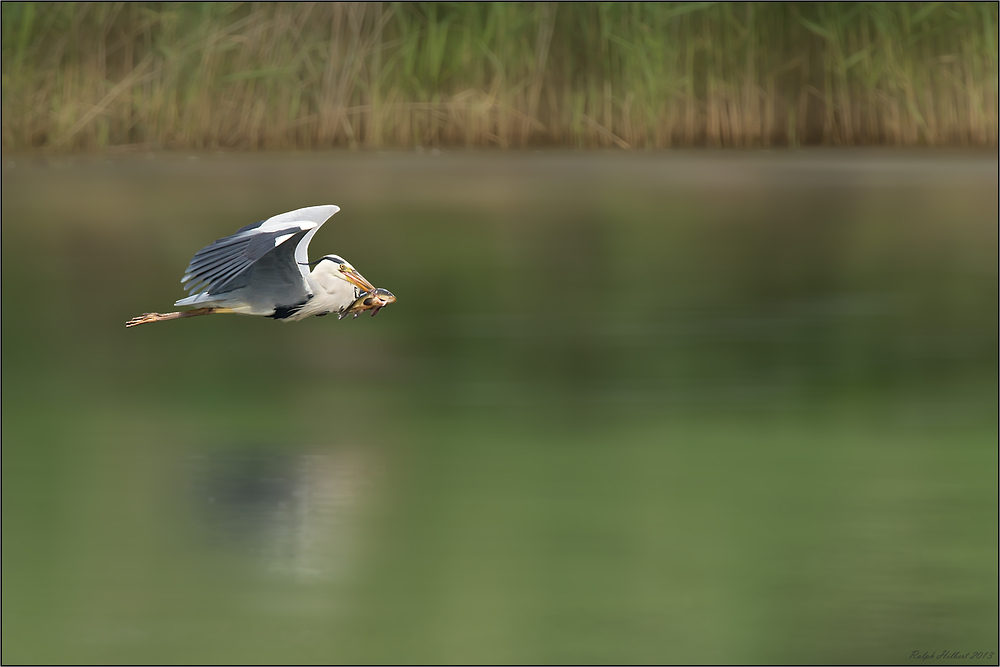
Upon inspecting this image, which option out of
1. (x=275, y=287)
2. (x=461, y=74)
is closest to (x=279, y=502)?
(x=275, y=287)

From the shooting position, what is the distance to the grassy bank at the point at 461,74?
12.1 meters

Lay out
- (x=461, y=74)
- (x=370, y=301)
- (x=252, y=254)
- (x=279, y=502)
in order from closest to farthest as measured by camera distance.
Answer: (x=252, y=254) < (x=370, y=301) < (x=279, y=502) < (x=461, y=74)

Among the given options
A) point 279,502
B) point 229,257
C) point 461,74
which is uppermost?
point 461,74

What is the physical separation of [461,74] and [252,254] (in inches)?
319

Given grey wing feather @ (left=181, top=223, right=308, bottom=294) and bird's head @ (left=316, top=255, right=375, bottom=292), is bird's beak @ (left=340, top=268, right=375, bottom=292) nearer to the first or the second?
bird's head @ (left=316, top=255, right=375, bottom=292)

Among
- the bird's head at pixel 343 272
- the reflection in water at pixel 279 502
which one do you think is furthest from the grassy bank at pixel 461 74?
the bird's head at pixel 343 272

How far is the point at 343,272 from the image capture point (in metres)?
4.48

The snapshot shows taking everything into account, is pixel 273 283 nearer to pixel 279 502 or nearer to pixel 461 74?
pixel 279 502

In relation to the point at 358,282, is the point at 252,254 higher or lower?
higher

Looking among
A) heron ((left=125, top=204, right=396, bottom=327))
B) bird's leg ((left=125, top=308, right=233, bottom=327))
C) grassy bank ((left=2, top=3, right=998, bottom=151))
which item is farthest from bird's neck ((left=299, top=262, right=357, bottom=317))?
grassy bank ((left=2, top=3, right=998, bottom=151))

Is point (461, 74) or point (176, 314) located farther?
point (461, 74)

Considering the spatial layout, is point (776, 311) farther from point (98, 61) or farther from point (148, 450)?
point (98, 61)

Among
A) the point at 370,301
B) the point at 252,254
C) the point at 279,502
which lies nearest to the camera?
the point at 252,254

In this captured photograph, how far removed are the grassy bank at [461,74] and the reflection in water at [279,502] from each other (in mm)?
7093
